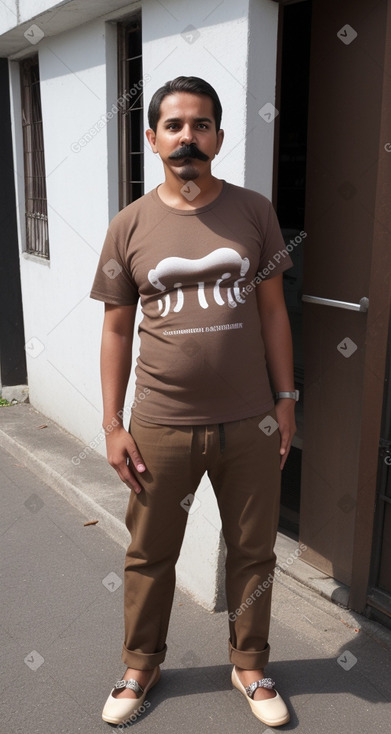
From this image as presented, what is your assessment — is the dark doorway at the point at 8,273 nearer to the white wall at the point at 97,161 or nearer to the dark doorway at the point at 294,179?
the white wall at the point at 97,161

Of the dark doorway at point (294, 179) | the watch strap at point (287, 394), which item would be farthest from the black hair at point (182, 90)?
the dark doorway at point (294, 179)

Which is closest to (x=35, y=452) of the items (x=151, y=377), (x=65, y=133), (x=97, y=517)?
(x=97, y=517)

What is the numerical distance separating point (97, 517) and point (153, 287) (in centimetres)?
232

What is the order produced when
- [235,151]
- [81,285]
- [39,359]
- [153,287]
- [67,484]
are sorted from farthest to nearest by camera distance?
[39,359]
[81,285]
[67,484]
[235,151]
[153,287]

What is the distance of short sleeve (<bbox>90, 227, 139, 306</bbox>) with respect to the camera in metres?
2.34

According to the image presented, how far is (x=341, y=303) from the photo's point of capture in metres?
3.04

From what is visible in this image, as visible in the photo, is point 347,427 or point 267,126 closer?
point 267,126

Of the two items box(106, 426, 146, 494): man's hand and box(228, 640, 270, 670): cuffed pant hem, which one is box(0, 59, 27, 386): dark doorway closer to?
box(106, 426, 146, 494): man's hand

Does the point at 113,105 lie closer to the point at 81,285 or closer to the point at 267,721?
the point at 81,285

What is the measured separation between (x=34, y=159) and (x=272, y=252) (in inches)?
156

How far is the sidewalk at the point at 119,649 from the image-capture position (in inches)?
103

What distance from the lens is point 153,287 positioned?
227 centimetres

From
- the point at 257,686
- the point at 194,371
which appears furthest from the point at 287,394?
the point at 257,686

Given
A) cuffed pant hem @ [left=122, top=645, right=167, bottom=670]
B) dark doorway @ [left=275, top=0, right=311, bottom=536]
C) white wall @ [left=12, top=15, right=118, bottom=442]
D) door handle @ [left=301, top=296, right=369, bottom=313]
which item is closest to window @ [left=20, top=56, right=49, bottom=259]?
white wall @ [left=12, top=15, right=118, bottom=442]
